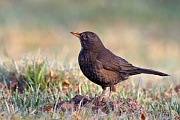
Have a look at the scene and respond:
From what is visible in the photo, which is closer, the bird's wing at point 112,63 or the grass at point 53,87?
the grass at point 53,87

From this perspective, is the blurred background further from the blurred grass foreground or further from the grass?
the grass

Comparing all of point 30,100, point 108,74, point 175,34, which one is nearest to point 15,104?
point 30,100

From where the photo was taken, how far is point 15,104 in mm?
5852

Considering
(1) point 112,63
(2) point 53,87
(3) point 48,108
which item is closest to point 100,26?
(2) point 53,87

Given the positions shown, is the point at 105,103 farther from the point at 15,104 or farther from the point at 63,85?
the point at 63,85

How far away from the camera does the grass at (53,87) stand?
620 cm

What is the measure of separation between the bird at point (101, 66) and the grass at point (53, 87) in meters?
0.27

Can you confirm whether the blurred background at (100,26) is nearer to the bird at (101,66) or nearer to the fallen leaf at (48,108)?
the bird at (101,66)

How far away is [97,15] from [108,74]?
1005 centimetres

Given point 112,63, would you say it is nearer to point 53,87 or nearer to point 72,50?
point 53,87

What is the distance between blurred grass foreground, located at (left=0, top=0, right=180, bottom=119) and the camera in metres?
6.21

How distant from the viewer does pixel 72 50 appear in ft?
42.4

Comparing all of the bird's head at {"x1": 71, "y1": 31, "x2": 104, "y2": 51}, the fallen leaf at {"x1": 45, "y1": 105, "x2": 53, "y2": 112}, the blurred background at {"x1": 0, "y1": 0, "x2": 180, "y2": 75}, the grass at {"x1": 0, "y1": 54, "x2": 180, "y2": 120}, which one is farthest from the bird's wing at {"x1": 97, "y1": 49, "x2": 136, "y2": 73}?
the blurred background at {"x1": 0, "y1": 0, "x2": 180, "y2": 75}

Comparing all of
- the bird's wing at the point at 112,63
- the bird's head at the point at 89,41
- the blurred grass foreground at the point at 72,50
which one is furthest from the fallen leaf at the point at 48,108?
the bird's head at the point at 89,41
